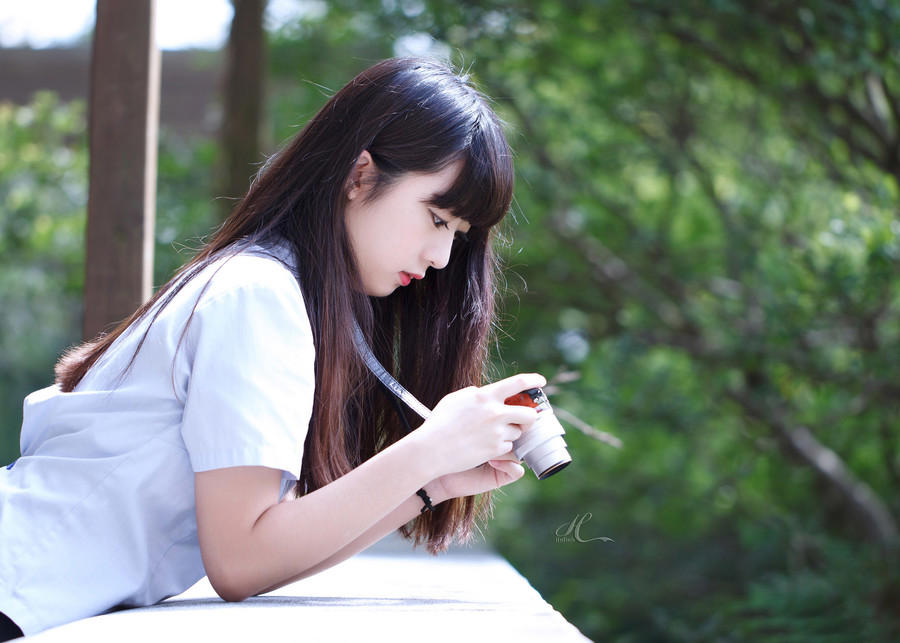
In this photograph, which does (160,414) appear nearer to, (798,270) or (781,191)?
(798,270)

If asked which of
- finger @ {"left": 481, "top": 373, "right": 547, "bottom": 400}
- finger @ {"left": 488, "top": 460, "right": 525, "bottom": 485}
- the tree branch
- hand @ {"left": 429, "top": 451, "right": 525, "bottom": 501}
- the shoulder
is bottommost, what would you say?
the tree branch

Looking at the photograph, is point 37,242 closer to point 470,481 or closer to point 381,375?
point 381,375

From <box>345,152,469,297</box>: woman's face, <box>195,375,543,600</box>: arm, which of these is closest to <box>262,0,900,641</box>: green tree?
<box>345,152,469,297</box>: woman's face

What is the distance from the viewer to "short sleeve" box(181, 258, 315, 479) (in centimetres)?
119

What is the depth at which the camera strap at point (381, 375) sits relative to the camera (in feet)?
4.71

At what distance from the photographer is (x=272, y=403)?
47.4 inches

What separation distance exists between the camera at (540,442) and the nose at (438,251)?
0.24 m

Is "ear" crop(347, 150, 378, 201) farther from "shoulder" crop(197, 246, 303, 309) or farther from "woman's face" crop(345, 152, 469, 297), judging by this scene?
"shoulder" crop(197, 246, 303, 309)

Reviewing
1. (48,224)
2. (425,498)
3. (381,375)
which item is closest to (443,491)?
(425,498)

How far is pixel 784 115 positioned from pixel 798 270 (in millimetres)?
990

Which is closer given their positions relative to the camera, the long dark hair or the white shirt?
the white shirt

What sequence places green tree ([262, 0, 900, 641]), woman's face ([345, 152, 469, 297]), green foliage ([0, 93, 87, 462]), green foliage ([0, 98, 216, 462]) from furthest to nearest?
green foliage ([0, 93, 87, 462]) → green foliage ([0, 98, 216, 462]) → green tree ([262, 0, 900, 641]) → woman's face ([345, 152, 469, 297])

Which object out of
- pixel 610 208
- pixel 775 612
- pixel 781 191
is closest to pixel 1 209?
pixel 610 208

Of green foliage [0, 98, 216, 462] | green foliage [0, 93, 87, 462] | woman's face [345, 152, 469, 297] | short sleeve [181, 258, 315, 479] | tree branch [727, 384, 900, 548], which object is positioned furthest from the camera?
green foliage [0, 93, 87, 462]
